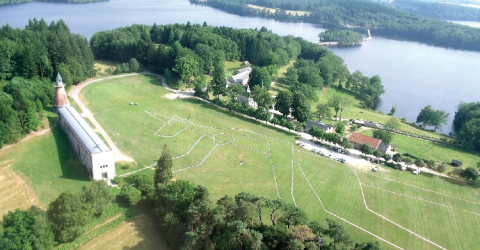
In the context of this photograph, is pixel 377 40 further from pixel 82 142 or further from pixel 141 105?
pixel 82 142

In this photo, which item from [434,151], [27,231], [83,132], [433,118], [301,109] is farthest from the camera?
[433,118]

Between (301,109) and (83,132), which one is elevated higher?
(83,132)

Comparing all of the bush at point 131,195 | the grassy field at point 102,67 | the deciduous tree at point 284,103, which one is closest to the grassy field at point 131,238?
the bush at point 131,195

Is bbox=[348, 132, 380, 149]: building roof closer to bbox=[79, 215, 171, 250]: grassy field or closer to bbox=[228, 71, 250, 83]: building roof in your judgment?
bbox=[228, 71, 250, 83]: building roof

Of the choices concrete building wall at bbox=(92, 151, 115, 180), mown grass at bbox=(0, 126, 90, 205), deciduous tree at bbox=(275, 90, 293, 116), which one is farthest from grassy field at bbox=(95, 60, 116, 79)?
concrete building wall at bbox=(92, 151, 115, 180)

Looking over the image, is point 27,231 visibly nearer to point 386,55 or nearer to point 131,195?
point 131,195

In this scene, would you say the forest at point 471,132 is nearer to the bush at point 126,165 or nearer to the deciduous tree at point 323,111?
the deciduous tree at point 323,111

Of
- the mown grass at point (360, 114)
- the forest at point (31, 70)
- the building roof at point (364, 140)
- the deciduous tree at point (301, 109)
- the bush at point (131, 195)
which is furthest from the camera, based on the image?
the mown grass at point (360, 114)

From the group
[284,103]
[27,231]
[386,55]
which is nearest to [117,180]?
[27,231]
